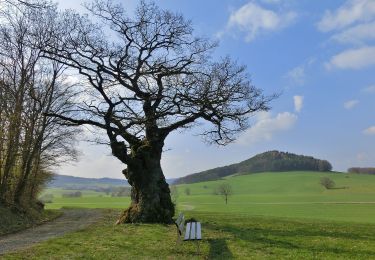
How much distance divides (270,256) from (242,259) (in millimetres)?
999

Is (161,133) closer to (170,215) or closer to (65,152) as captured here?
(170,215)

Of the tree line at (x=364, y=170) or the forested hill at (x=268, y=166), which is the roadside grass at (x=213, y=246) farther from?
the tree line at (x=364, y=170)

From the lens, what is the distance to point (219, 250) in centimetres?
1316

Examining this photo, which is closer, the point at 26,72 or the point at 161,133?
the point at 161,133

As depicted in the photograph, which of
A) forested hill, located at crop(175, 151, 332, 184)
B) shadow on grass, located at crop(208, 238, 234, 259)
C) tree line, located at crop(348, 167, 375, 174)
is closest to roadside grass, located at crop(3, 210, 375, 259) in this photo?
shadow on grass, located at crop(208, 238, 234, 259)

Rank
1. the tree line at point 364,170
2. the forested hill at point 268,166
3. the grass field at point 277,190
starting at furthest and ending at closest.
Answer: the tree line at point 364,170 → the forested hill at point 268,166 → the grass field at point 277,190

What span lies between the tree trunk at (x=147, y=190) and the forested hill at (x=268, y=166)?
113 m

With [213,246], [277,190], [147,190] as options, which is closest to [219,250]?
[213,246]

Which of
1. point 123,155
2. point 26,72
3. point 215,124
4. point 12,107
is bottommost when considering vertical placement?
point 123,155

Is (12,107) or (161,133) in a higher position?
(12,107)

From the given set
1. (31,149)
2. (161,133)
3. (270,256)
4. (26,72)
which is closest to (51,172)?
(31,149)

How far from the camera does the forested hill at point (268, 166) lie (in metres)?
131

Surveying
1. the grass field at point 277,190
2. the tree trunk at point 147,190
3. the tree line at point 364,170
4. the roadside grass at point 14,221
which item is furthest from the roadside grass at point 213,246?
the tree line at point 364,170

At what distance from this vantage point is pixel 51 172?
146 ft
